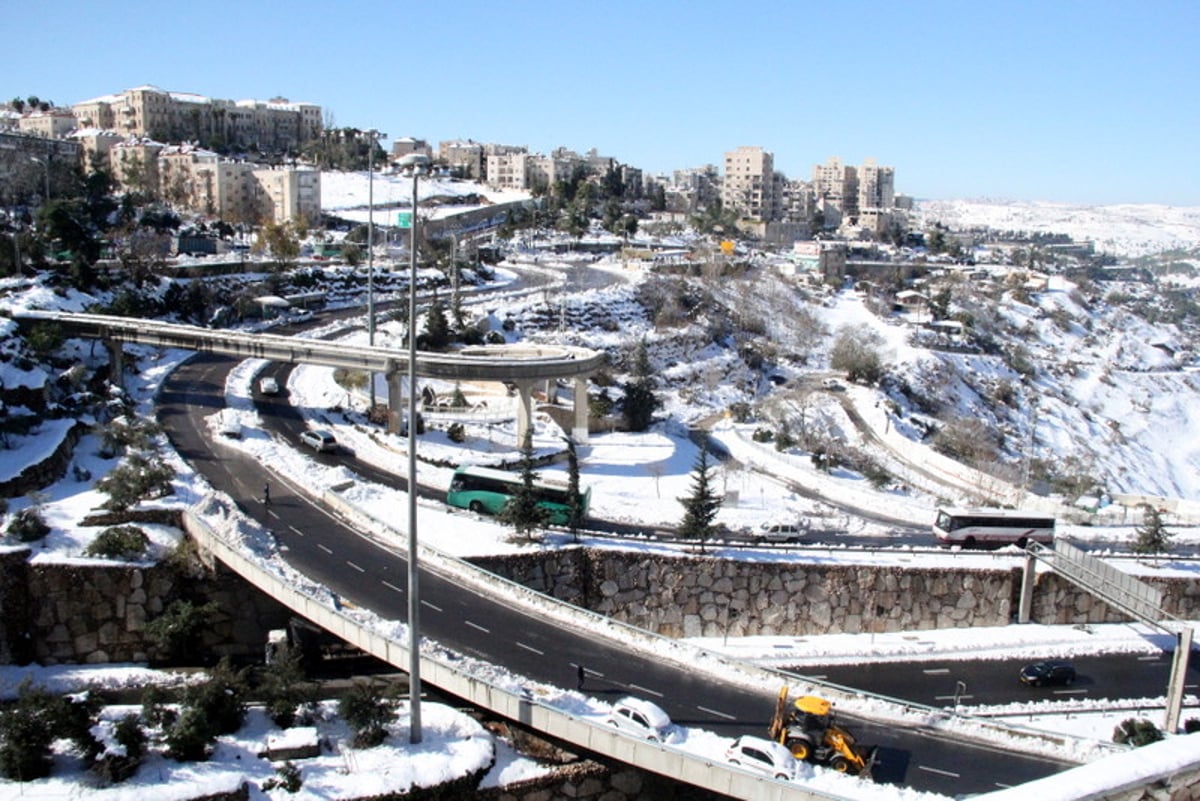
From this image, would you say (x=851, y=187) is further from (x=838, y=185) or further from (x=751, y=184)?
(x=751, y=184)

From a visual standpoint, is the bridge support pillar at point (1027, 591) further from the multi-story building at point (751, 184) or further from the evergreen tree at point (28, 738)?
the multi-story building at point (751, 184)

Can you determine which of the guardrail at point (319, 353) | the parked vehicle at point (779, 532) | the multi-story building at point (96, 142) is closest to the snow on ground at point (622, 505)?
the parked vehicle at point (779, 532)

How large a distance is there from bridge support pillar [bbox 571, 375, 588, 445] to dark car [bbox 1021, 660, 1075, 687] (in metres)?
19.5

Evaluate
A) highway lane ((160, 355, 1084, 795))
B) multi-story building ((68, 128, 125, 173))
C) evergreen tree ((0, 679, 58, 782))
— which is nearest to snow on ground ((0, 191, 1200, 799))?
evergreen tree ((0, 679, 58, 782))

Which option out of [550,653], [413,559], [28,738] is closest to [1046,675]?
[550,653]

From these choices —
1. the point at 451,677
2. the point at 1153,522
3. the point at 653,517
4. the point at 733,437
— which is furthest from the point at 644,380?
the point at 451,677

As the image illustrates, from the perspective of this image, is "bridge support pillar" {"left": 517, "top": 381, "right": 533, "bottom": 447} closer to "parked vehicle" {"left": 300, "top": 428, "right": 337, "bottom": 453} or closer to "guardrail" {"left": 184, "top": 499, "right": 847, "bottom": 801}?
"parked vehicle" {"left": 300, "top": 428, "right": 337, "bottom": 453}

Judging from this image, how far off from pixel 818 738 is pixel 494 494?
477 inches

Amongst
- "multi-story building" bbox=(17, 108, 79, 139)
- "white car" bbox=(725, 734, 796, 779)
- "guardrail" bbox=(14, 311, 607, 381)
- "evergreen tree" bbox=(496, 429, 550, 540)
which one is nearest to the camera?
"white car" bbox=(725, 734, 796, 779)

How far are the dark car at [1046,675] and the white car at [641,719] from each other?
9.34 meters

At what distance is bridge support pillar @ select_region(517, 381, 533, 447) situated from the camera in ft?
110

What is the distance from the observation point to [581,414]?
1457 inches

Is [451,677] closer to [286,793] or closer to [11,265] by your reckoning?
[286,793]

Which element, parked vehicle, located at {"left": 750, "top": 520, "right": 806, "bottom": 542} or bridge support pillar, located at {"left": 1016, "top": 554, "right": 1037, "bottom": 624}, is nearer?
bridge support pillar, located at {"left": 1016, "top": 554, "right": 1037, "bottom": 624}
